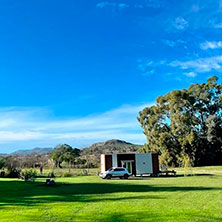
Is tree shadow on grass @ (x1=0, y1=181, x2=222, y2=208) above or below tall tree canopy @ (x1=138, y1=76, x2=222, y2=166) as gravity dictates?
below

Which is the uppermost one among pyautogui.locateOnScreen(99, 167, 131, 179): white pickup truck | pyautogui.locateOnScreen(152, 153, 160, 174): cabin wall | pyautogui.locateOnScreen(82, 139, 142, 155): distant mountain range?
pyautogui.locateOnScreen(82, 139, 142, 155): distant mountain range

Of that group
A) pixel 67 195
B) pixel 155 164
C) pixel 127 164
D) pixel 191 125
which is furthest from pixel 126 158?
pixel 67 195

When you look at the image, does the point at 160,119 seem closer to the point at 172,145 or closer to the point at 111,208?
the point at 172,145

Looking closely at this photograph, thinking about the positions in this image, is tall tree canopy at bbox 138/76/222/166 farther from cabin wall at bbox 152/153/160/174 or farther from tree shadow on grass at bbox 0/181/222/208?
tree shadow on grass at bbox 0/181/222/208

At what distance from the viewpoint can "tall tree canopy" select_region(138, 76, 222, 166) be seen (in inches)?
1828

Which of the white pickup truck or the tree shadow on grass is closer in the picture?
the tree shadow on grass

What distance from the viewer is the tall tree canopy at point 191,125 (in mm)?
46438

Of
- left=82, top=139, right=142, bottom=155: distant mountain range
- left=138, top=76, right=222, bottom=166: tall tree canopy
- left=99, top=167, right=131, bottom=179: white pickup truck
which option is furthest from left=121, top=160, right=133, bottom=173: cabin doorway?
left=82, top=139, right=142, bottom=155: distant mountain range

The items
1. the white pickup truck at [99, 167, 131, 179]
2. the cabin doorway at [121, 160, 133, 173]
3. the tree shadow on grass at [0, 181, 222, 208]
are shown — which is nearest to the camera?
the tree shadow on grass at [0, 181, 222, 208]

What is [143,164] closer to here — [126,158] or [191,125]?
[126,158]

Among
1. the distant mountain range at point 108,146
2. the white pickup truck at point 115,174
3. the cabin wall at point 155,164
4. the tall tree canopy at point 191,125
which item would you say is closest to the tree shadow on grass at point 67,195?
the white pickup truck at point 115,174

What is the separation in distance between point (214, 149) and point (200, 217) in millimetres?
40822

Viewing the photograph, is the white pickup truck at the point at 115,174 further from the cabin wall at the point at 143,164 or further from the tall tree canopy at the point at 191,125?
the tall tree canopy at the point at 191,125

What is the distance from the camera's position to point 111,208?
11.2 m
